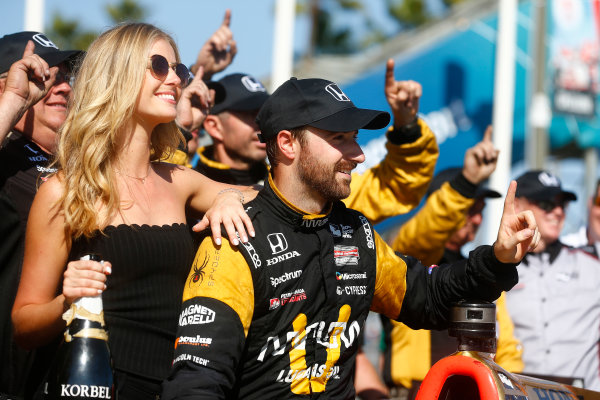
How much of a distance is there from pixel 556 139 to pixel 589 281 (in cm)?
813

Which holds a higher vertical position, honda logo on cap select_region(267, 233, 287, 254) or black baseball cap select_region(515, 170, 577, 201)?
black baseball cap select_region(515, 170, 577, 201)

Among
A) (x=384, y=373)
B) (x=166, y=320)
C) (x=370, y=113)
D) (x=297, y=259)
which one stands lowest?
(x=384, y=373)

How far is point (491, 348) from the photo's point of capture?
2.93 meters

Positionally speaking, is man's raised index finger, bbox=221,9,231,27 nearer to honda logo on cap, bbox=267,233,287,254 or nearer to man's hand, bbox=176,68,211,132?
man's hand, bbox=176,68,211,132

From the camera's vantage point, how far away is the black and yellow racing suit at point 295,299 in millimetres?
2607

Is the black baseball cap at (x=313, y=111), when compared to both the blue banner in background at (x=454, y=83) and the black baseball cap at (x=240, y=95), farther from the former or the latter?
the blue banner in background at (x=454, y=83)

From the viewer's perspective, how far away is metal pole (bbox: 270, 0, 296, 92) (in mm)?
7797

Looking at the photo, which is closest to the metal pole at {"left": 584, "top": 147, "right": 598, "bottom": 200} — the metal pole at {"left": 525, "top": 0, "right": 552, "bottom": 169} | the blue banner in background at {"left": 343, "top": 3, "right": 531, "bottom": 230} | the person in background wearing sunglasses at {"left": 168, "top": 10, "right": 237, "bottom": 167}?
the metal pole at {"left": 525, "top": 0, "right": 552, "bottom": 169}

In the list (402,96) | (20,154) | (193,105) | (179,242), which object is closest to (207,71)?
(193,105)

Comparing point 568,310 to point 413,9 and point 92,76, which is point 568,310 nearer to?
point 92,76

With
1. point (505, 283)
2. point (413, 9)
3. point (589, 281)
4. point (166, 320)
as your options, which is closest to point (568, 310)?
point (589, 281)

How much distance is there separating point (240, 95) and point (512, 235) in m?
2.21

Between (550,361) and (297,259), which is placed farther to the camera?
(550,361)

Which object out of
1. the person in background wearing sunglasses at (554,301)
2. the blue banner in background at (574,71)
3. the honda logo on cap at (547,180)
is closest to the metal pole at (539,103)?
the blue banner in background at (574,71)
